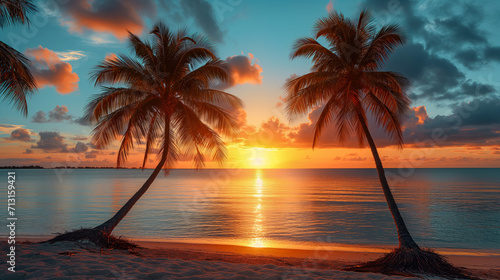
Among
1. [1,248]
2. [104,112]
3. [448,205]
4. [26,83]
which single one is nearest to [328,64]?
[104,112]

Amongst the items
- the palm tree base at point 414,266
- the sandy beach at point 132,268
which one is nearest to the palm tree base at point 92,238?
the sandy beach at point 132,268

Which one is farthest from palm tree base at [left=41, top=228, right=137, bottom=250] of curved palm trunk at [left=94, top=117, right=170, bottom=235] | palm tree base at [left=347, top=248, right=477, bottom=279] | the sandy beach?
palm tree base at [left=347, top=248, right=477, bottom=279]

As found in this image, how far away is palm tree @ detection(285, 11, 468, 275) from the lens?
10664 millimetres

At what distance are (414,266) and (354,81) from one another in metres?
6.43

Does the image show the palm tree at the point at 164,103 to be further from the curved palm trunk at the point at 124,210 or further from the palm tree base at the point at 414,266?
the palm tree base at the point at 414,266

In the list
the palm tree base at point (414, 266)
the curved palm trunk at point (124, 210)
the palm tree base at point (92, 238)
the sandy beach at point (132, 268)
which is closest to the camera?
the sandy beach at point (132, 268)

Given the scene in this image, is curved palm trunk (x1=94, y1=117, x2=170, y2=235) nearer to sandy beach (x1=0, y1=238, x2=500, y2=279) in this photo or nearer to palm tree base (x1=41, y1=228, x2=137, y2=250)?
palm tree base (x1=41, y1=228, x2=137, y2=250)

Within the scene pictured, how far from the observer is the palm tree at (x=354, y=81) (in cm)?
1066

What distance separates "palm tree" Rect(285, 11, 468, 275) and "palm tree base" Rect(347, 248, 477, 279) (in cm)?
177

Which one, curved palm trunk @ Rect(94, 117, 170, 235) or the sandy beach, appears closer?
the sandy beach

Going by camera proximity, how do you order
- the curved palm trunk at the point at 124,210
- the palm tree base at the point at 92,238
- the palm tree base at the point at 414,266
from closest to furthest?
the palm tree base at the point at 414,266 < the palm tree base at the point at 92,238 < the curved palm trunk at the point at 124,210

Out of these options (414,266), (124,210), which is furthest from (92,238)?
(414,266)

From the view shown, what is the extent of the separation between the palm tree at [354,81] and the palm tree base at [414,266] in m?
1.77

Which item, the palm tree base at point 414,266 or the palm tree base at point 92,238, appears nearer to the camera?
the palm tree base at point 414,266
